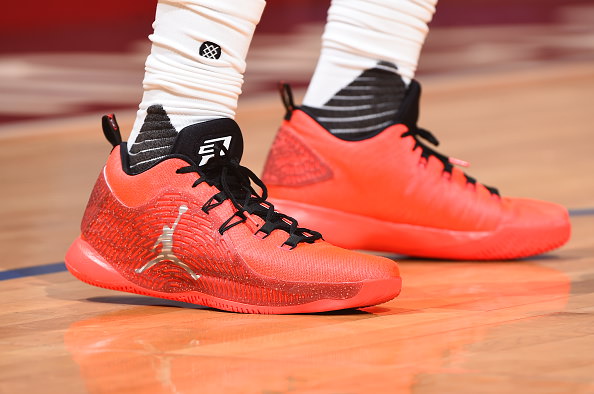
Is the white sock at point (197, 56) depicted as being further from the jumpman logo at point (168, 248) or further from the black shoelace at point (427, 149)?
the black shoelace at point (427, 149)

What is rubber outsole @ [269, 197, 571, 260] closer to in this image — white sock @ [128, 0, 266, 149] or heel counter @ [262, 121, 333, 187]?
heel counter @ [262, 121, 333, 187]

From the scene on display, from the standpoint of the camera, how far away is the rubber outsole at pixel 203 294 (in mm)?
1215

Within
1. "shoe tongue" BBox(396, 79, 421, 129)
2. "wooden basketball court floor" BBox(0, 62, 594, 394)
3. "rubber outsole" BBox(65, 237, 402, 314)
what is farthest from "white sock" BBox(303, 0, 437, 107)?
"rubber outsole" BBox(65, 237, 402, 314)

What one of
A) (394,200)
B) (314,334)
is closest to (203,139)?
(314,334)

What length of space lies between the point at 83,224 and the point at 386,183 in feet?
1.32

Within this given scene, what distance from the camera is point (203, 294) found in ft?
4.16

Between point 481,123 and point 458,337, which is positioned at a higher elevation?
point 458,337

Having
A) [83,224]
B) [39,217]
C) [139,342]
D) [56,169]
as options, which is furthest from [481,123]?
[139,342]

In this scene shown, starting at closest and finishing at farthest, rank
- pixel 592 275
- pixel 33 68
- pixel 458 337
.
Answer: pixel 458 337 → pixel 592 275 → pixel 33 68

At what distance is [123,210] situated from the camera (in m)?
1.29

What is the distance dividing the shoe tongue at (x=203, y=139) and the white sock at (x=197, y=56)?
11 millimetres

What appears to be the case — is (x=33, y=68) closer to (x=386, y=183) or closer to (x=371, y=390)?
(x=386, y=183)

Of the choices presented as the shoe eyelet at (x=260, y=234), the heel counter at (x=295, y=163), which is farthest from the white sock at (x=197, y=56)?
the heel counter at (x=295, y=163)

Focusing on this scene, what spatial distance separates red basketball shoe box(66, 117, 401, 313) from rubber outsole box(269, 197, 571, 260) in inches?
9.9
